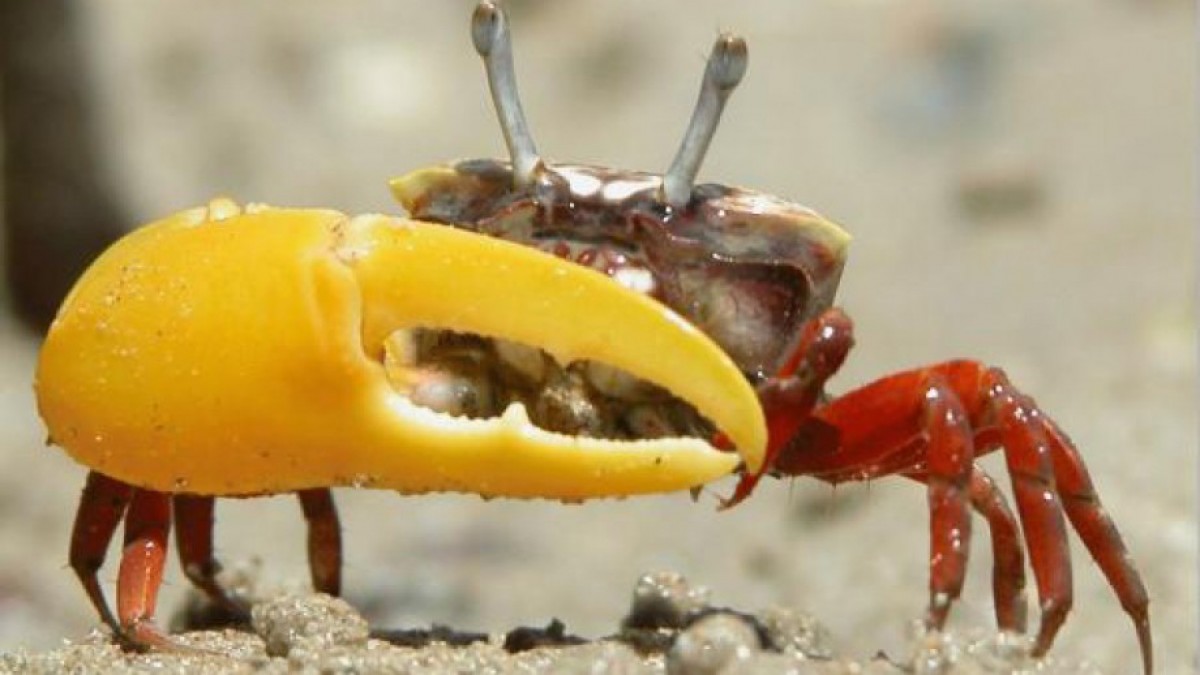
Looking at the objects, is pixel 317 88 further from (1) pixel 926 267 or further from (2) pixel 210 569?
(2) pixel 210 569

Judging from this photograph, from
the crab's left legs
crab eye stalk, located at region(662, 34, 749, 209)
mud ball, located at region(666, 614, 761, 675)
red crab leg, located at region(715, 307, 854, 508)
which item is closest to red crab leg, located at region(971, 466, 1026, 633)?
red crab leg, located at region(715, 307, 854, 508)

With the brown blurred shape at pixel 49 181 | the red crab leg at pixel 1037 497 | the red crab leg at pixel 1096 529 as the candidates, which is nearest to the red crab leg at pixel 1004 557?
the red crab leg at pixel 1096 529

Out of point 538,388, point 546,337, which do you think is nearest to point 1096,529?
point 538,388

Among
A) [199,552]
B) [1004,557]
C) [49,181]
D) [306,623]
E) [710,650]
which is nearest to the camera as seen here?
[710,650]

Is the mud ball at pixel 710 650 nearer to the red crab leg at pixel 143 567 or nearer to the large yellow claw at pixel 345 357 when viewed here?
the large yellow claw at pixel 345 357

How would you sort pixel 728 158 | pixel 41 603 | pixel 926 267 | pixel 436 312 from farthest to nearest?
pixel 728 158 < pixel 926 267 < pixel 41 603 < pixel 436 312

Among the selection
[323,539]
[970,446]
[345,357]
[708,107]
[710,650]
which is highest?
[708,107]

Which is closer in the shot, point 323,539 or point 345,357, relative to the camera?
point 345,357

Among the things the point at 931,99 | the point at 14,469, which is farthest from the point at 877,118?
the point at 14,469

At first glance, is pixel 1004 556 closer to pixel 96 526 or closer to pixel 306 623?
pixel 306 623
